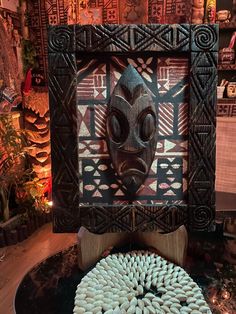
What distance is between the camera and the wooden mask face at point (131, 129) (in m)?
0.68

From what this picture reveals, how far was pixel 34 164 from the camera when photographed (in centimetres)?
294

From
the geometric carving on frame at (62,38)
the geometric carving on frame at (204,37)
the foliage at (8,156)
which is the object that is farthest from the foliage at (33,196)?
the geometric carving on frame at (204,37)

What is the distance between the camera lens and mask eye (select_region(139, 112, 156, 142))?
691 millimetres

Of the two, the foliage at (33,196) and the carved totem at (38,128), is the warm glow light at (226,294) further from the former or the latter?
the carved totem at (38,128)

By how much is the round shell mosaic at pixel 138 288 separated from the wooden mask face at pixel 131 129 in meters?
0.20

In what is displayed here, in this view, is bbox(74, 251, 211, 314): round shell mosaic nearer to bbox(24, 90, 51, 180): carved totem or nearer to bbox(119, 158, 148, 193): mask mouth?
bbox(119, 158, 148, 193): mask mouth

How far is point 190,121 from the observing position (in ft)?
2.23

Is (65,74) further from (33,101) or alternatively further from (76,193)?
(33,101)

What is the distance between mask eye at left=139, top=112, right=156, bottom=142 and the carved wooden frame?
9 centimetres

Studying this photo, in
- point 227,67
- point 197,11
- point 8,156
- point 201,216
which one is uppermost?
point 197,11

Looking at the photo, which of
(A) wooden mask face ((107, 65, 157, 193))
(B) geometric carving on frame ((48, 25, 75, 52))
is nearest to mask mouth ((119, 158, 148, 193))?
(A) wooden mask face ((107, 65, 157, 193))

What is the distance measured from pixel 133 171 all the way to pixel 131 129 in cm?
10

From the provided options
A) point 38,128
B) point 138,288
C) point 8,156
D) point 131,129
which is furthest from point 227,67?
point 138,288

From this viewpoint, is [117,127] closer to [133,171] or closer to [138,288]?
[133,171]
